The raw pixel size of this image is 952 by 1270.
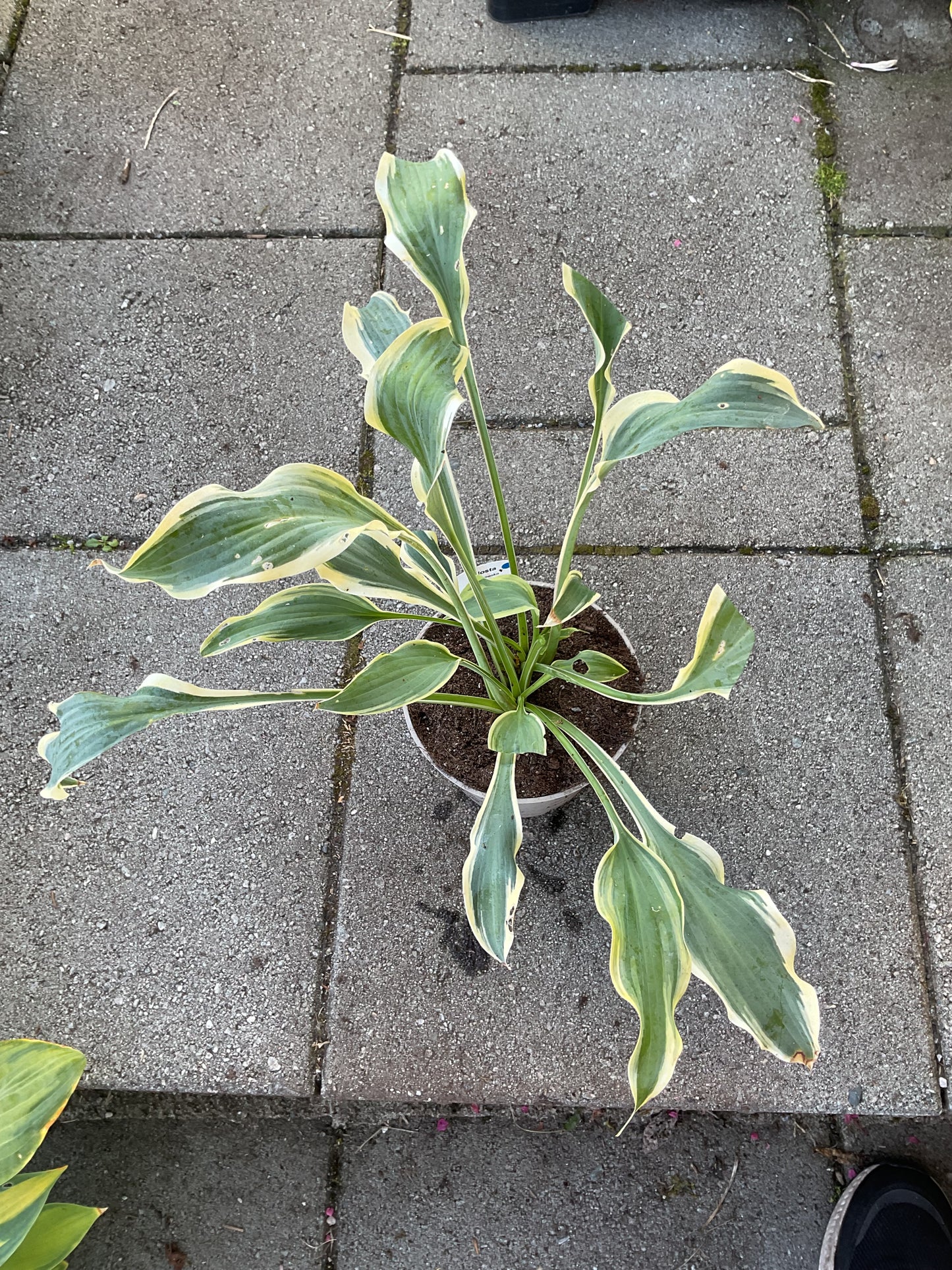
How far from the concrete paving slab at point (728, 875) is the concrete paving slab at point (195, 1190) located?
200mm

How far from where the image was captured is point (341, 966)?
143 centimetres

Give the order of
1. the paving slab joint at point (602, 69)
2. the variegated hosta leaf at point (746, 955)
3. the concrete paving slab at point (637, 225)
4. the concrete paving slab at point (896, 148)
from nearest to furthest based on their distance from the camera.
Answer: the variegated hosta leaf at point (746, 955), the concrete paving slab at point (637, 225), the concrete paving slab at point (896, 148), the paving slab joint at point (602, 69)

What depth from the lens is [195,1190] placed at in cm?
145

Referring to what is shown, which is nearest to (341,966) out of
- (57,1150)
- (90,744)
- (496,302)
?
(57,1150)

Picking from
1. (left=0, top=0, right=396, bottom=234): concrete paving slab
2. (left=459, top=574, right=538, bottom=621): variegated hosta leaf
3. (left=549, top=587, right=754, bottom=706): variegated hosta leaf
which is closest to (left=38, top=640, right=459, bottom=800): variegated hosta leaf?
(left=459, top=574, right=538, bottom=621): variegated hosta leaf

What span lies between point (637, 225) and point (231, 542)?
1.46 meters

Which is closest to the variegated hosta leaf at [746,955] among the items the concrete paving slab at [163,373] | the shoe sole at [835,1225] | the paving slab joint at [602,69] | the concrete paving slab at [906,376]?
the shoe sole at [835,1225]

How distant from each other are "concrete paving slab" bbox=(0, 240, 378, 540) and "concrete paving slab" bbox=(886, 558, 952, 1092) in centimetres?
105

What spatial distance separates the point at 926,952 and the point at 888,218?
1.44m

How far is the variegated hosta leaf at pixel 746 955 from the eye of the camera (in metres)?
0.92

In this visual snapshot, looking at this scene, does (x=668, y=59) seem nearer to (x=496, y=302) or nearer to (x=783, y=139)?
(x=783, y=139)

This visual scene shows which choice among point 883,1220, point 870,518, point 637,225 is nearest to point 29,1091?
point 883,1220

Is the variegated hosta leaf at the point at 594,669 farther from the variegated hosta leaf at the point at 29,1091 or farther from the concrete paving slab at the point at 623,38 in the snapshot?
the concrete paving slab at the point at 623,38

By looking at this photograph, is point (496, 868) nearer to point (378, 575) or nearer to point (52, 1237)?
point (378, 575)
